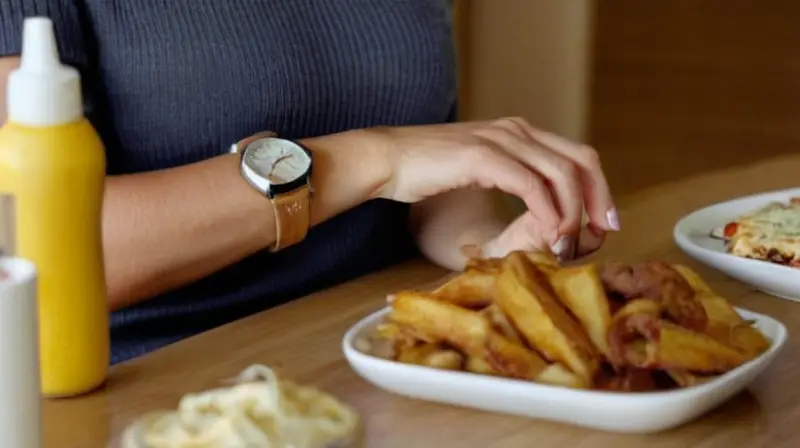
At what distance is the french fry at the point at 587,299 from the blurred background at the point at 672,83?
9.39 feet

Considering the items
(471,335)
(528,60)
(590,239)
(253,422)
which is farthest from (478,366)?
(528,60)

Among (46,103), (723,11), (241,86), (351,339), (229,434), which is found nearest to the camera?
(229,434)

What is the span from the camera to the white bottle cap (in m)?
0.74

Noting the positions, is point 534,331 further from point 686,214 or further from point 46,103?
point 686,214

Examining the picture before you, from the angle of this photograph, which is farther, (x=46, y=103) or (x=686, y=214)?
(x=686, y=214)

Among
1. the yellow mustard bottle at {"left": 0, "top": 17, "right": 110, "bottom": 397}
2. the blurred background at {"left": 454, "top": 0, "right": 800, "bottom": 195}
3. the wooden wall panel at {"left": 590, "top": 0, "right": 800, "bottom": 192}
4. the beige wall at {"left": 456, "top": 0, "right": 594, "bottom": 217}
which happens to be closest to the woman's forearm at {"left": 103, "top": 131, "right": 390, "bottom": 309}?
the yellow mustard bottle at {"left": 0, "top": 17, "right": 110, "bottom": 397}

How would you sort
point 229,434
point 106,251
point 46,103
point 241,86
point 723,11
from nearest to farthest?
1. point 229,434
2. point 46,103
3. point 106,251
4. point 241,86
5. point 723,11

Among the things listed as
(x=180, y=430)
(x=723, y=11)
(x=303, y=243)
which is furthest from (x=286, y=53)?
(x=723, y=11)

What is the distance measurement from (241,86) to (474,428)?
0.50 meters

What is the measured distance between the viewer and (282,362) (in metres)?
0.92

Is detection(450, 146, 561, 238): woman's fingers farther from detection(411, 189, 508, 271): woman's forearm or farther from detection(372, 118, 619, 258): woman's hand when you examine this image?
detection(411, 189, 508, 271): woman's forearm

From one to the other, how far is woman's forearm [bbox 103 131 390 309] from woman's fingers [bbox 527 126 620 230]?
21cm

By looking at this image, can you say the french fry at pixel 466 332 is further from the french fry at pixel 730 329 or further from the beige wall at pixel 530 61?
the beige wall at pixel 530 61

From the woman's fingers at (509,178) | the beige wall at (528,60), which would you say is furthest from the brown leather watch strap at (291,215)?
the beige wall at (528,60)
